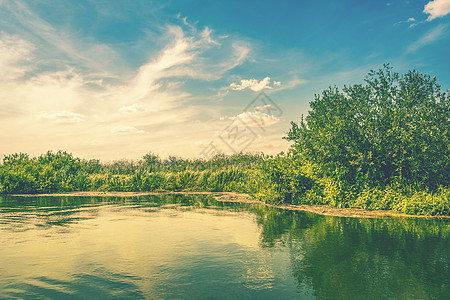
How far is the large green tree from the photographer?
18.8 metres

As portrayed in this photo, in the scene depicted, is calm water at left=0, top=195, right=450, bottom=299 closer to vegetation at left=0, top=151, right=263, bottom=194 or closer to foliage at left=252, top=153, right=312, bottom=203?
foliage at left=252, top=153, right=312, bottom=203

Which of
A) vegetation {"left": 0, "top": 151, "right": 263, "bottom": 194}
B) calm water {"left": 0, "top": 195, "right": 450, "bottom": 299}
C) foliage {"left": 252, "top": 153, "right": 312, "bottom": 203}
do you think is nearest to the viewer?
calm water {"left": 0, "top": 195, "right": 450, "bottom": 299}

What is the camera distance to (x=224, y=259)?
344 inches

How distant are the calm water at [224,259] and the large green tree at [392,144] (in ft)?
16.5

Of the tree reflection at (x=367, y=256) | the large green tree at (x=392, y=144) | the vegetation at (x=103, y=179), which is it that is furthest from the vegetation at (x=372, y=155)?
the vegetation at (x=103, y=179)

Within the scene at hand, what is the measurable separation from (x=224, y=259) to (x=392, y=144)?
15.1 metres

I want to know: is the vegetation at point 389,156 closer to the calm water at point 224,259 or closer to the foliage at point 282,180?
the foliage at point 282,180

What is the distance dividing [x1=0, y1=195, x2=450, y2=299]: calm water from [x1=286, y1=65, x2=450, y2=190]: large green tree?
5.04m

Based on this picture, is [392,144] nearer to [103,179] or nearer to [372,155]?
[372,155]

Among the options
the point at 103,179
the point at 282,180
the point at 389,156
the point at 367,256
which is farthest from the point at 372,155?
the point at 103,179

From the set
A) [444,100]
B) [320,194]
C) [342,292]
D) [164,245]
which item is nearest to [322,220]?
[320,194]

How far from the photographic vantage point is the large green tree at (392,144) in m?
18.8

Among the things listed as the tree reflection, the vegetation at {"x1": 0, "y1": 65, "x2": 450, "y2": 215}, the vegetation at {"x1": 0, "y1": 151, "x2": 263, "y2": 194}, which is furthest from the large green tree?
the vegetation at {"x1": 0, "y1": 151, "x2": 263, "y2": 194}

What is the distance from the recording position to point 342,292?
20.8ft
